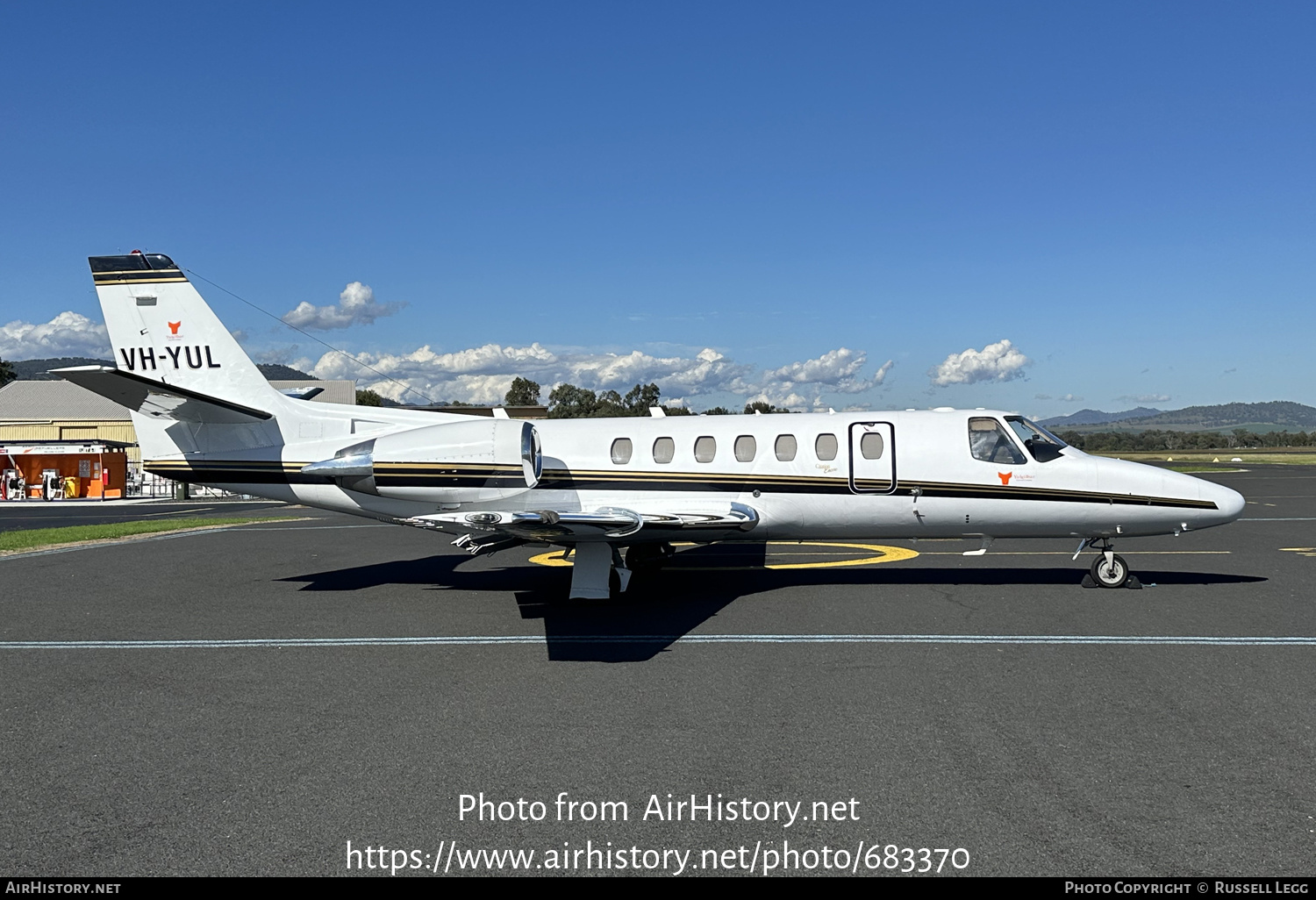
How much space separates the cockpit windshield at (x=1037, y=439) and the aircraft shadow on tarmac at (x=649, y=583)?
2.07 meters

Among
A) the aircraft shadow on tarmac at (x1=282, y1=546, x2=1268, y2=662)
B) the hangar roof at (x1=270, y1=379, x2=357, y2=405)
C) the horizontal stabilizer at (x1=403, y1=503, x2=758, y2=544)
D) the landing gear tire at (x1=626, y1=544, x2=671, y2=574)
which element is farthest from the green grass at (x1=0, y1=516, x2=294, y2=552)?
the hangar roof at (x1=270, y1=379, x2=357, y2=405)

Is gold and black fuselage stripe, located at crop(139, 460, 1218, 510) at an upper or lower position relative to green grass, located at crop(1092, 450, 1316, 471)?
upper

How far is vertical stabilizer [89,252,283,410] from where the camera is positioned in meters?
14.5

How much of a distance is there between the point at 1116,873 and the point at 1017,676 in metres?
3.86

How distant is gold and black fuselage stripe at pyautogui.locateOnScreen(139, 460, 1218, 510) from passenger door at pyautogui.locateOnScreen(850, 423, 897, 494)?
0.10 feet

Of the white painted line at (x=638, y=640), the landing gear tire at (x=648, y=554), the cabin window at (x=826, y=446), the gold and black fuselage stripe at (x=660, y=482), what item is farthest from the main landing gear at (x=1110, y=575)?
the landing gear tire at (x=648, y=554)

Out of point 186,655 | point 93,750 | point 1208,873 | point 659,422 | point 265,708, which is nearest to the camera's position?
point 1208,873

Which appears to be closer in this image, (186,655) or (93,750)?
(93,750)

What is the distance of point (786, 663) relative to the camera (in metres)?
8.83

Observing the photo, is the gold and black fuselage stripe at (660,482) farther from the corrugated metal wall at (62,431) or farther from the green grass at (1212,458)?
the corrugated metal wall at (62,431)

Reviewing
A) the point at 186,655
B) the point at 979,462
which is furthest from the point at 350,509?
the point at 979,462

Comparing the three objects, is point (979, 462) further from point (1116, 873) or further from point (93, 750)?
point (93, 750)

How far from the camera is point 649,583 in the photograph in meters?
14.4

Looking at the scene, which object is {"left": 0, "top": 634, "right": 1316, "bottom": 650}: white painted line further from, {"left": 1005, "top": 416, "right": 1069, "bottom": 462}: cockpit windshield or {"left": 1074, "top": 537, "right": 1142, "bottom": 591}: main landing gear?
{"left": 1005, "top": 416, "right": 1069, "bottom": 462}: cockpit windshield
